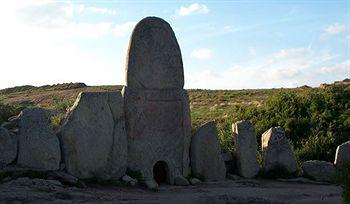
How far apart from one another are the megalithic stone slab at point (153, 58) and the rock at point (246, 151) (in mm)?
2382

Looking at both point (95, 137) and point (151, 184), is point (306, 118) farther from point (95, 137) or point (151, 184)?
point (95, 137)

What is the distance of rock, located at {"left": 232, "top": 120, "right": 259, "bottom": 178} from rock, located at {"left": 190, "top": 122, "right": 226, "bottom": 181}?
86cm

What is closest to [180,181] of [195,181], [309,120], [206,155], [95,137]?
[195,181]

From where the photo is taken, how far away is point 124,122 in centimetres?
1550

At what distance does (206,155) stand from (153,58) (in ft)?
10.5

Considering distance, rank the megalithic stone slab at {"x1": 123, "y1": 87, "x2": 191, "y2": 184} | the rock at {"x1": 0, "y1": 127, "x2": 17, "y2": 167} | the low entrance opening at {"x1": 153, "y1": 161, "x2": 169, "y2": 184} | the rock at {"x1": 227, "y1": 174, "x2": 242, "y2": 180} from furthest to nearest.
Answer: the rock at {"x1": 227, "y1": 174, "x2": 242, "y2": 180} → the low entrance opening at {"x1": 153, "y1": 161, "x2": 169, "y2": 184} → the megalithic stone slab at {"x1": 123, "y1": 87, "x2": 191, "y2": 184} → the rock at {"x1": 0, "y1": 127, "x2": 17, "y2": 167}

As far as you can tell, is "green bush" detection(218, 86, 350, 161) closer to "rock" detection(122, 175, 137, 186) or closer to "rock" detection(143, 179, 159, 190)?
"rock" detection(143, 179, 159, 190)

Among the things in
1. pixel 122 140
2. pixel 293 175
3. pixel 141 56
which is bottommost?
pixel 293 175

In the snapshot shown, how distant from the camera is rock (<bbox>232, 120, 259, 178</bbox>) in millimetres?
17094

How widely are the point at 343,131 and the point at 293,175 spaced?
18.4ft

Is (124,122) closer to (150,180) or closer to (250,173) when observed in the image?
(150,180)

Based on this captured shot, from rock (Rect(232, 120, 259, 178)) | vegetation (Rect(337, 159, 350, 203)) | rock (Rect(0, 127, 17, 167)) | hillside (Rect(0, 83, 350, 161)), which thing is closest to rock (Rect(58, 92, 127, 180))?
rock (Rect(0, 127, 17, 167))

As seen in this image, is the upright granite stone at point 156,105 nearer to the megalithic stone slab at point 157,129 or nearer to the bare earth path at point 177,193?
the megalithic stone slab at point 157,129

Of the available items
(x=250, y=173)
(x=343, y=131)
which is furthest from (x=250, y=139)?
(x=343, y=131)
